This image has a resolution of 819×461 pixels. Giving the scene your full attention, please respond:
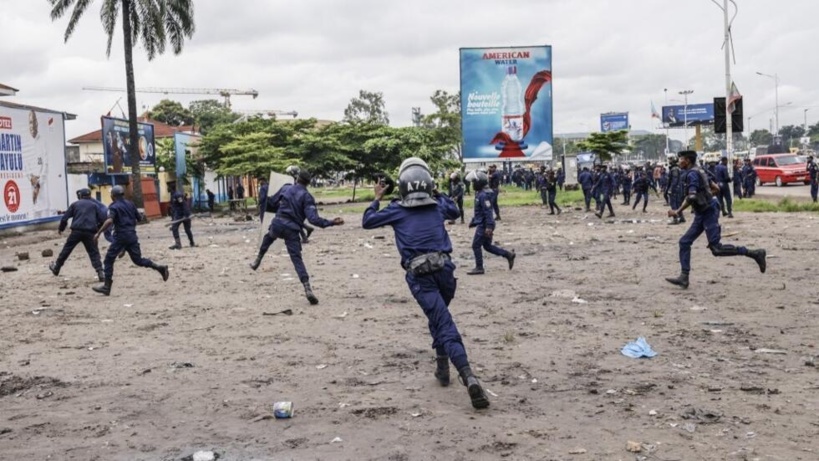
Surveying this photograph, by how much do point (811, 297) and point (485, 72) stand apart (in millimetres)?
26582

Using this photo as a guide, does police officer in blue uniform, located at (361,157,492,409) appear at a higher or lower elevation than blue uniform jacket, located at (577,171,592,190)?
lower

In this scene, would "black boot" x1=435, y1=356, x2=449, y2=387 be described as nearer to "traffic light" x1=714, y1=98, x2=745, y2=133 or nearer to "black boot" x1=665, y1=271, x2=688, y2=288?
"black boot" x1=665, y1=271, x2=688, y2=288

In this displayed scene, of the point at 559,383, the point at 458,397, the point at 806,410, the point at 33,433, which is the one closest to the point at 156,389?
the point at 33,433

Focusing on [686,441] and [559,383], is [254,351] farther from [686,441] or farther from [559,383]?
[686,441]

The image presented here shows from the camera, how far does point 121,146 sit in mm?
33750

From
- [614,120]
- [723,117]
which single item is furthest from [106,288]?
[614,120]

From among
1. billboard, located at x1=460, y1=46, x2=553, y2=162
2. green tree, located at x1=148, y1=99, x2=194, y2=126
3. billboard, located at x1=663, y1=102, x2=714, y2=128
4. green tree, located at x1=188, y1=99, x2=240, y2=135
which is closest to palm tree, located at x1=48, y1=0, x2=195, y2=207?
billboard, located at x1=460, y1=46, x2=553, y2=162

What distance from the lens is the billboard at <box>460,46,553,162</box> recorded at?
34750 mm

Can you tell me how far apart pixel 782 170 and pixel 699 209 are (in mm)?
31169

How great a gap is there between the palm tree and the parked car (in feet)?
90.4

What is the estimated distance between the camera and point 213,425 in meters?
5.29

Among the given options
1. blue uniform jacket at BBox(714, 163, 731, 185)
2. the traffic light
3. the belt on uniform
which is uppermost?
the traffic light

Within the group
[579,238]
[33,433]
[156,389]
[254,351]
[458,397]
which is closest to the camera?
[33,433]

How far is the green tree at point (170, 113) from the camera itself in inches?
3027
